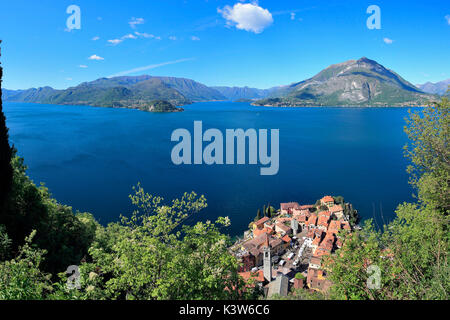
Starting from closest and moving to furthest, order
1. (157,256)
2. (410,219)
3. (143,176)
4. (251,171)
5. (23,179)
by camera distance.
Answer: (157,256), (410,219), (23,179), (143,176), (251,171)

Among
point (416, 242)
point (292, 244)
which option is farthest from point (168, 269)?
point (292, 244)

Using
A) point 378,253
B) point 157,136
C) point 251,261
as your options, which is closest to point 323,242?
point 251,261

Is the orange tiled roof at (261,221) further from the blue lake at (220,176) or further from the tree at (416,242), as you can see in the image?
the tree at (416,242)

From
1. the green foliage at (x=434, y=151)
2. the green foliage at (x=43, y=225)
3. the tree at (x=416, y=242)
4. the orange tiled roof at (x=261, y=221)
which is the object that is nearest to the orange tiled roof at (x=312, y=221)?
the orange tiled roof at (x=261, y=221)

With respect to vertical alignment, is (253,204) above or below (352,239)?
below

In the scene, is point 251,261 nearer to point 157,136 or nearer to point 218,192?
point 218,192

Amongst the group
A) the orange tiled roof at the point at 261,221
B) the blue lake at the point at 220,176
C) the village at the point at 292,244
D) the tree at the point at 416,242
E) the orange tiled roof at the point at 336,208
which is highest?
the tree at the point at 416,242

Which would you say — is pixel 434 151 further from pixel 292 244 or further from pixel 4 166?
pixel 292 244

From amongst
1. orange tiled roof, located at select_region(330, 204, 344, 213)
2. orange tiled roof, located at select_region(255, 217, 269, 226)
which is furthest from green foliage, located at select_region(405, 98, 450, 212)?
orange tiled roof, located at select_region(330, 204, 344, 213)
